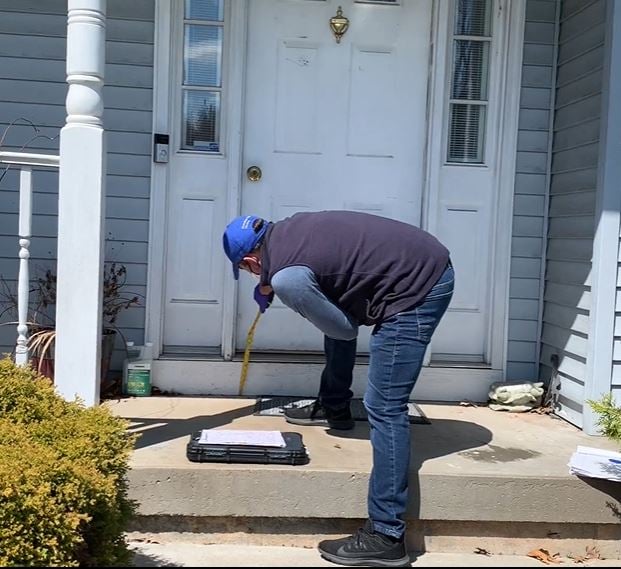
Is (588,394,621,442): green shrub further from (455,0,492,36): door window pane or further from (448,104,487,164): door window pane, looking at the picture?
(455,0,492,36): door window pane

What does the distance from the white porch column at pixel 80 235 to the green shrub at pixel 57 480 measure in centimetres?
34

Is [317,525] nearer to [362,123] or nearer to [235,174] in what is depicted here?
[235,174]

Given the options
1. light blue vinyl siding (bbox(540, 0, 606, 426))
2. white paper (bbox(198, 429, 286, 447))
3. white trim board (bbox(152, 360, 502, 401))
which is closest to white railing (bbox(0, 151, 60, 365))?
white paper (bbox(198, 429, 286, 447))

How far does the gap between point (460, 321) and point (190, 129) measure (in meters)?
1.91

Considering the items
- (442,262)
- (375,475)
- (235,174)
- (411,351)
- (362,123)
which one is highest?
(362,123)

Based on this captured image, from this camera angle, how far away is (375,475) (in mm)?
2936

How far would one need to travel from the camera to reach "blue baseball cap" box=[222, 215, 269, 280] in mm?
2986

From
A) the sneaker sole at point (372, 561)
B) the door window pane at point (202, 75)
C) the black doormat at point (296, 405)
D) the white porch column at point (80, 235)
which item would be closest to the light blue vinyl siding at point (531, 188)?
the black doormat at point (296, 405)

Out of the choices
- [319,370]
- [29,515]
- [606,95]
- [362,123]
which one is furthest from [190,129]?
[29,515]

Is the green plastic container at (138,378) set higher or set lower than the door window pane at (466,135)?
lower

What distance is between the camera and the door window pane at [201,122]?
4.38 m

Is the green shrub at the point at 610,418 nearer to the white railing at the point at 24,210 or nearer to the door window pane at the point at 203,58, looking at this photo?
the white railing at the point at 24,210

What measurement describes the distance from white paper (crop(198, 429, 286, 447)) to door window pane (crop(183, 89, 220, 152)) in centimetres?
175

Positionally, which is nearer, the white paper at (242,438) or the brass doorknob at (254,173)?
the white paper at (242,438)
